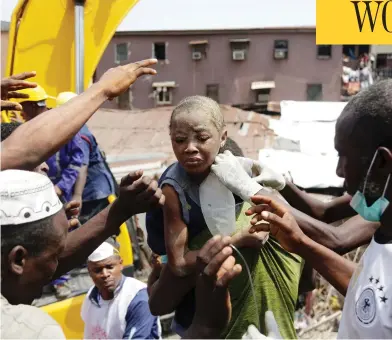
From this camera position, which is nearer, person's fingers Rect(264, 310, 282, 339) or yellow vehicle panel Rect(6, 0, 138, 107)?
person's fingers Rect(264, 310, 282, 339)

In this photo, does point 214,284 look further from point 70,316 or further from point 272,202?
point 70,316

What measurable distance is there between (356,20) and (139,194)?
193cm

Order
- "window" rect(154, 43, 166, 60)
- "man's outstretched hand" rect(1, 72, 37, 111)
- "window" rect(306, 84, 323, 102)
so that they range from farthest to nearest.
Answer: "window" rect(306, 84, 323, 102)
"window" rect(154, 43, 166, 60)
"man's outstretched hand" rect(1, 72, 37, 111)

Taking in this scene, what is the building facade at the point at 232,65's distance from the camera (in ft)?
81.1

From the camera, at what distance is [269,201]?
206 centimetres

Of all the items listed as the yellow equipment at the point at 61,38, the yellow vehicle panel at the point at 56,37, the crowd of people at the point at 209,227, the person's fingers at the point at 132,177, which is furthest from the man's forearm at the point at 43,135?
the yellow vehicle panel at the point at 56,37

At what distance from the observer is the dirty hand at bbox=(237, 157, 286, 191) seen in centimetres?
227

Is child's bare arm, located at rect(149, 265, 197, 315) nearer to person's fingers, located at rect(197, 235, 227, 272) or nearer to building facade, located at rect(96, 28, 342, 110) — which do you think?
person's fingers, located at rect(197, 235, 227, 272)

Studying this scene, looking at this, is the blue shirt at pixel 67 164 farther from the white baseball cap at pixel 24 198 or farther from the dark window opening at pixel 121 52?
the dark window opening at pixel 121 52

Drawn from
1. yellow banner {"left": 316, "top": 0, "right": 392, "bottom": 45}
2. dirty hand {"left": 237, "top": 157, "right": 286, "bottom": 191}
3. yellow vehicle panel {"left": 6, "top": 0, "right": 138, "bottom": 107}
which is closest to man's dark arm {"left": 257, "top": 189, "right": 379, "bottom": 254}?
dirty hand {"left": 237, "top": 157, "right": 286, "bottom": 191}

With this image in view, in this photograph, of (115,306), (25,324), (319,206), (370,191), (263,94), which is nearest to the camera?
(25,324)

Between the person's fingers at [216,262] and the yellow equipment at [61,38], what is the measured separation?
2.78m

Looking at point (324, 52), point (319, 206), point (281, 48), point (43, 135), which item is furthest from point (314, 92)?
point (43, 135)

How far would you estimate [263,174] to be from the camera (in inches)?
90.4
